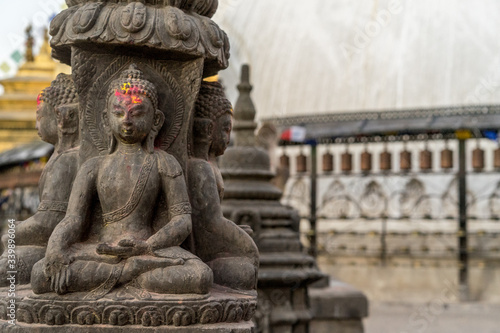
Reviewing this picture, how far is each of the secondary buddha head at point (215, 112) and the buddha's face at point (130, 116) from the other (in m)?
0.47

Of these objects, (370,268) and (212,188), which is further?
(370,268)

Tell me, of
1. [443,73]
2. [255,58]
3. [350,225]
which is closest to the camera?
[350,225]

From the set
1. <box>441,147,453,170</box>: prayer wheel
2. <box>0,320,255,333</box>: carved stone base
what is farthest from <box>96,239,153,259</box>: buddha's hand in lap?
<box>441,147,453,170</box>: prayer wheel

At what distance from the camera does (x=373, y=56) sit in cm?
1495

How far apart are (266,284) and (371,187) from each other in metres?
6.13

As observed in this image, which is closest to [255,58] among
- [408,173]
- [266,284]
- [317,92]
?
[317,92]

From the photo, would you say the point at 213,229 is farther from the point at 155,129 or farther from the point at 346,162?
the point at 346,162

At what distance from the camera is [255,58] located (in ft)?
54.2

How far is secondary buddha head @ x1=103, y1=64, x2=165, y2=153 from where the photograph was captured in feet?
11.2

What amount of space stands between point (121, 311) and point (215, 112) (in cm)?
123

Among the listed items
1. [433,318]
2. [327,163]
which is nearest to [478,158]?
[327,163]

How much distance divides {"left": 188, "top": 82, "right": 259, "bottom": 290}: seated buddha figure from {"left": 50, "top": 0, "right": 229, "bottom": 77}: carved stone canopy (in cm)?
37

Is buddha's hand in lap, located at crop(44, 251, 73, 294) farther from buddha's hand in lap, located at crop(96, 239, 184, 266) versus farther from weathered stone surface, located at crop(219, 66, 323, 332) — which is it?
weathered stone surface, located at crop(219, 66, 323, 332)

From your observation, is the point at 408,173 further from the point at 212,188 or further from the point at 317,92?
the point at 212,188
